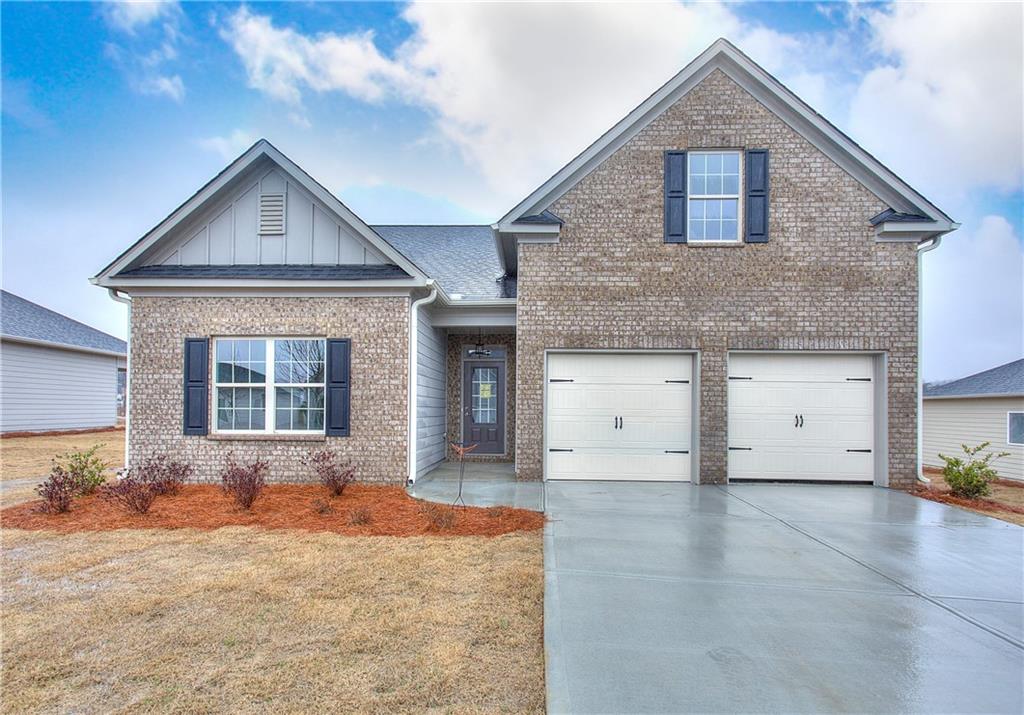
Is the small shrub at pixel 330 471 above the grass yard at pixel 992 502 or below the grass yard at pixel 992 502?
above

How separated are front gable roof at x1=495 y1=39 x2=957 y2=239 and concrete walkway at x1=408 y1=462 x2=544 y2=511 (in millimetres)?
4415

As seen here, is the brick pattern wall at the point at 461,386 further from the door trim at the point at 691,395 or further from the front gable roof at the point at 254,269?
the front gable roof at the point at 254,269

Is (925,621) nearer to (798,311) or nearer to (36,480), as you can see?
(798,311)

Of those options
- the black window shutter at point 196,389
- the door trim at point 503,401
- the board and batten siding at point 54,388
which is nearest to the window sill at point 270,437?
the black window shutter at point 196,389

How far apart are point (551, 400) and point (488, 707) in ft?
22.4

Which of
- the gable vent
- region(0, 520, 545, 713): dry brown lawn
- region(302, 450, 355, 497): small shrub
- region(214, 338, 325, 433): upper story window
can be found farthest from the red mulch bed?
the gable vent

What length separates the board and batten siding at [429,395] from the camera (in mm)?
9195

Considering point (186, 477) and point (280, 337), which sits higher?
point (280, 337)

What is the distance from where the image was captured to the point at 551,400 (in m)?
9.28

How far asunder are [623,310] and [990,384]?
13.0 metres

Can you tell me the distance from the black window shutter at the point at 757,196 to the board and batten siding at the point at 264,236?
20.9 feet

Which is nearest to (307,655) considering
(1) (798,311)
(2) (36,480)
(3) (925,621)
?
(3) (925,621)

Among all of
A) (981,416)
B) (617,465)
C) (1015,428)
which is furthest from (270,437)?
(981,416)

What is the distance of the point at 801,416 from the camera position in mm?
9133
